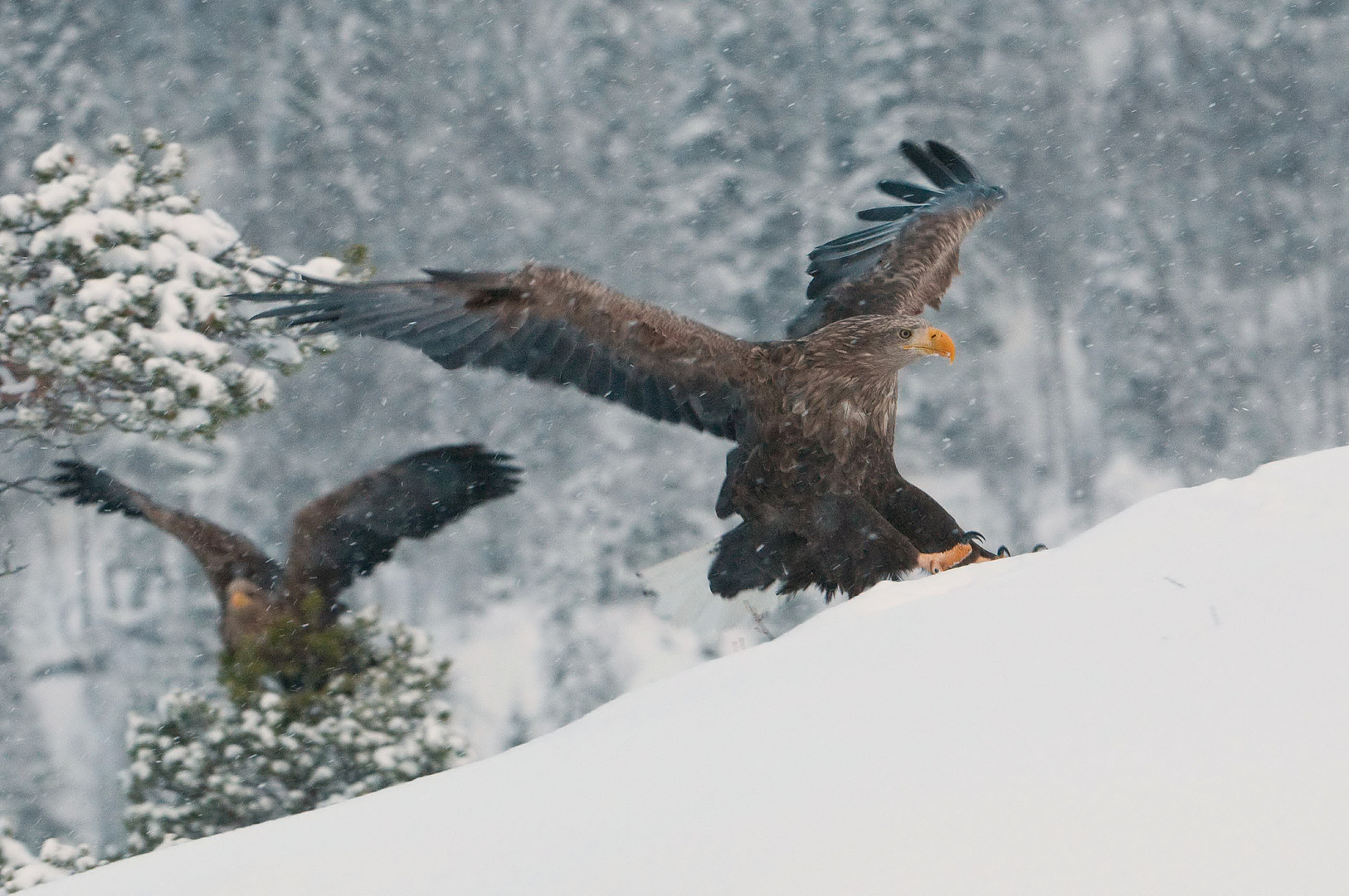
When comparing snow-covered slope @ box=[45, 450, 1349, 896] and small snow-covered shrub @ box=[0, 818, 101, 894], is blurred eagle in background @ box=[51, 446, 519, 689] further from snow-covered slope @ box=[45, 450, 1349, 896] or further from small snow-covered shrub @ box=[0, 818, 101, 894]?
snow-covered slope @ box=[45, 450, 1349, 896]

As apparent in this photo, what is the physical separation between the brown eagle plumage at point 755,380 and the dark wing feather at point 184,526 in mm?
1778

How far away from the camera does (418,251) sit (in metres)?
22.7

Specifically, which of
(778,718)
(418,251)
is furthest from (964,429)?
(778,718)

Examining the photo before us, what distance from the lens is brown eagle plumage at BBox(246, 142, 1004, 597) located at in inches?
129

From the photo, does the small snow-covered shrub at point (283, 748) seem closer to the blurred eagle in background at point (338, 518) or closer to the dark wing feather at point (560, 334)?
the blurred eagle in background at point (338, 518)

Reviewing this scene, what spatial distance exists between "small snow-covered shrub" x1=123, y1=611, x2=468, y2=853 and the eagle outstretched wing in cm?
221

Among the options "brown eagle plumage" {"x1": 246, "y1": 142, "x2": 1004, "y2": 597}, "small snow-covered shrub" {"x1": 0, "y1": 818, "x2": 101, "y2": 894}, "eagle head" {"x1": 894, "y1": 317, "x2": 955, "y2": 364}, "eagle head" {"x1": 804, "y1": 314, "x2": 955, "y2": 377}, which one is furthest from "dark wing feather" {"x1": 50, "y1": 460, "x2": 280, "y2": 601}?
"eagle head" {"x1": 894, "y1": 317, "x2": 955, "y2": 364}

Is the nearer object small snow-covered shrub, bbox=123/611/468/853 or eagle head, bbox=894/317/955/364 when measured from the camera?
eagle head, bbox=894/317/955/364

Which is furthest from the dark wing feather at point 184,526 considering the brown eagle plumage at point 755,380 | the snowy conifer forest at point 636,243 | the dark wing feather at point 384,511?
the snowy conifer forest at point 636,243

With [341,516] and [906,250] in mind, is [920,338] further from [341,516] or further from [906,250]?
[341,516]

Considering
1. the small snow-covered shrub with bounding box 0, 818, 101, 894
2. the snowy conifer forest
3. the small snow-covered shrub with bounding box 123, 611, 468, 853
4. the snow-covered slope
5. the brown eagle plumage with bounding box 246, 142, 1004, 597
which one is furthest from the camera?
the snowy conifer forest

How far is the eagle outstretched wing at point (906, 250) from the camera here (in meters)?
4.05

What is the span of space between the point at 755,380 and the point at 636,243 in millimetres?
19505

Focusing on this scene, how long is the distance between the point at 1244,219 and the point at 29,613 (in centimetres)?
1850
